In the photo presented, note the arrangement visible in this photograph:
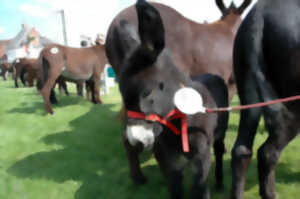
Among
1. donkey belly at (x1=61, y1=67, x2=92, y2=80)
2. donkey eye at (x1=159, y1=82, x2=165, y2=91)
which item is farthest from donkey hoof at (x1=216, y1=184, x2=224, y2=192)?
donkey belly at (x1=61, y1=67, x2=92, y2=80)

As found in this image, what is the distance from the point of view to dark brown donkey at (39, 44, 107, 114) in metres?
5.50

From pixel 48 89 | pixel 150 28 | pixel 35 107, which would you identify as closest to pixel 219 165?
pixel 150 28

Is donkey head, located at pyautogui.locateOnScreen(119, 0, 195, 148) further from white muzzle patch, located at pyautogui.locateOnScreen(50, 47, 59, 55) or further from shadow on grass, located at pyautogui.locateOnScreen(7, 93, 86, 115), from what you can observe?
white muzzle patch, located at pyautogui.locateOnScreen(50, 47, 59, 55)

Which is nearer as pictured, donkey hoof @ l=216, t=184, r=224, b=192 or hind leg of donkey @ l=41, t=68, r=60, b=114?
donkey hoof @ l=216, t=184, r=224, b=192

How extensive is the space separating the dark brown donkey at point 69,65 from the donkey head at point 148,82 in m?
4.25

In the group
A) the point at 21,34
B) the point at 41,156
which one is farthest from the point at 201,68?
the point at 21,34

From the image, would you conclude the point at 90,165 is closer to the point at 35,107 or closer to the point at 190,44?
the point at 190,44

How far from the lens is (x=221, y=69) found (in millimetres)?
2441

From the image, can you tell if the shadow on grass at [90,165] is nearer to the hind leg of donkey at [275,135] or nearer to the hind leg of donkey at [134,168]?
the hind leg of donkey at [134,168]

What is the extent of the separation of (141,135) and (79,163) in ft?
6.14

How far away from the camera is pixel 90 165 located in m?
2.99

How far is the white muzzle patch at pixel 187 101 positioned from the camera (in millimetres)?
1559

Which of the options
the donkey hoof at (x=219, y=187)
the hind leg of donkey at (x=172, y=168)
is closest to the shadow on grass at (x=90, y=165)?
the hind leg of donkey at (x=172, y=168)

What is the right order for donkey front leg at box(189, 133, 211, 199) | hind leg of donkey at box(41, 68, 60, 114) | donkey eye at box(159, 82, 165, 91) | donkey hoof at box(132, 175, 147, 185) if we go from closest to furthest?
1. donkey eye at box(159, 82, 165, 91)
2. donkey front leg at box(189, 133, 211, 199)
3. donkey hoof at box(132, 175, 147, 185)
4. hind leg of donkey at box(41, 68, 60, 114)
